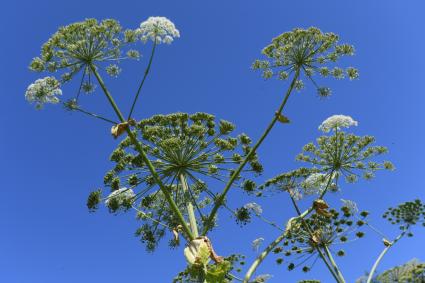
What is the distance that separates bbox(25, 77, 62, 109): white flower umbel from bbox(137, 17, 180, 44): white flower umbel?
247cm

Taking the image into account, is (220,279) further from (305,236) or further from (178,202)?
(305,236)

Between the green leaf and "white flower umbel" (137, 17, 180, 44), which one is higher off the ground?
"white flower umbel" (137, 17, 180, 44)

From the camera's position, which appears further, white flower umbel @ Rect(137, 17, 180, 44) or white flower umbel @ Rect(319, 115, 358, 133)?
white flower umbel @ Rect(319, 115, 358, 133)

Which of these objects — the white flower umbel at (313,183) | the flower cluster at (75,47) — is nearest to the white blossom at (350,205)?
the white flower umbel at (313,183)

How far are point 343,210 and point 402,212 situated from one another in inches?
140

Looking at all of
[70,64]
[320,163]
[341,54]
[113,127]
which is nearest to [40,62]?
[70,64]

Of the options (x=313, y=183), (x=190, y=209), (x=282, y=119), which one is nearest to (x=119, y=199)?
(x=190, y=209)

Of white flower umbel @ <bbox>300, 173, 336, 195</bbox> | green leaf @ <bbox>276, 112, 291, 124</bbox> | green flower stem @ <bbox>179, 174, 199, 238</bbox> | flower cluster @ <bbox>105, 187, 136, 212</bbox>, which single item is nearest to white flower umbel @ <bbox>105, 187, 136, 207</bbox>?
flower cluster @ <bbox>105, 187, 136, 212</bbox>

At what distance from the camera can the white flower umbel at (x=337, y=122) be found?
1517 cm

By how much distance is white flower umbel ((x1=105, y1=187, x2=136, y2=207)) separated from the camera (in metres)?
11.8

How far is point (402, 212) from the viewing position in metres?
17.7

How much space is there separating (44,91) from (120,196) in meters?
3.20

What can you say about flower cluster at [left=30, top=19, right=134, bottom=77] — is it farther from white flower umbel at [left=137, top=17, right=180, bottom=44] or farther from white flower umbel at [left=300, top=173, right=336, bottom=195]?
white flower umbel at [left=300, top=173, right=336, bottom=195]

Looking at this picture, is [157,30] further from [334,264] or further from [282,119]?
Answer: [334,264]
